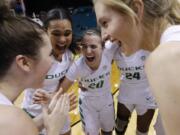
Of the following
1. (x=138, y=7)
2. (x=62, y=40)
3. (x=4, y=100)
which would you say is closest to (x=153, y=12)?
(x=138, y=7)

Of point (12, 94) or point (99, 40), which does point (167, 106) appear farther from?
point (99, 40)

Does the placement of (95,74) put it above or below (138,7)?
below

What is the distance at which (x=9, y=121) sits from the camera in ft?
2.63

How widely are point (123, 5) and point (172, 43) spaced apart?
25cm

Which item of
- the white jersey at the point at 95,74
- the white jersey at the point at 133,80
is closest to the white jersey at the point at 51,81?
the white jersey at the point at 95,74

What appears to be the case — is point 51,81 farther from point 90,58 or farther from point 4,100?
point 4,100

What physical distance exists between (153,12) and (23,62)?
386 millimetres

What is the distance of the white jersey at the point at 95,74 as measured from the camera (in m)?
2.27

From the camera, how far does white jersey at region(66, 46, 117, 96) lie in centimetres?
227

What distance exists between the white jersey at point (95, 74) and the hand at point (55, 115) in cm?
88

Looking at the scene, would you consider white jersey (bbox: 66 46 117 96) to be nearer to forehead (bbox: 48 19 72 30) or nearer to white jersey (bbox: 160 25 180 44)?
forehead (bbox: 48 19 72 30)

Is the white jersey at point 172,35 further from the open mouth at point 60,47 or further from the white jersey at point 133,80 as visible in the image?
the open mouth at point 60,47

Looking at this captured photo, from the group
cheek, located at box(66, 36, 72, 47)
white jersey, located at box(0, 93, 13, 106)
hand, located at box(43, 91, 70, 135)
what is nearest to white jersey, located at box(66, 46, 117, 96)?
cheek, located at box(66, 36, 72, 47)

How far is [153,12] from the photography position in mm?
981
